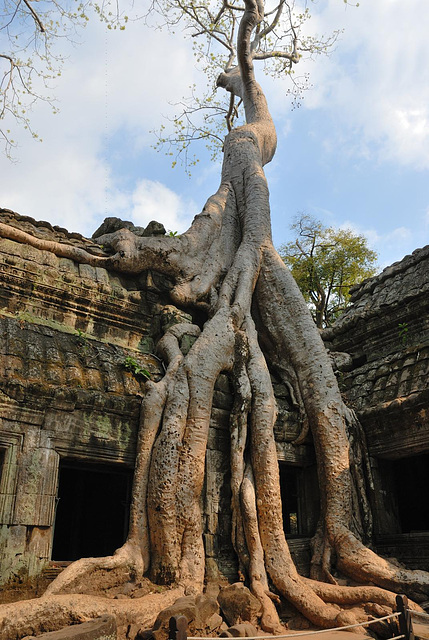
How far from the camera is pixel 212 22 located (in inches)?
446

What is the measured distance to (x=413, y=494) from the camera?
288 inches

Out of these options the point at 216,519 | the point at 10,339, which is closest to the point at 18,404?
the point at 10,339

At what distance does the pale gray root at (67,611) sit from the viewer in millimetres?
3203

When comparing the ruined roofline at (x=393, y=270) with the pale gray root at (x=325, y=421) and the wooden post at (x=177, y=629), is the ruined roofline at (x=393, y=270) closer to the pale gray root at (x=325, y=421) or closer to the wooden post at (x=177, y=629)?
the pale gray root at (x=325, y=421)

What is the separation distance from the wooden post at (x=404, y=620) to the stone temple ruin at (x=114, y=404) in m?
1.67

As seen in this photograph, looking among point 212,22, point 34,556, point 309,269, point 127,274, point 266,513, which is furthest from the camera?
point 309,269

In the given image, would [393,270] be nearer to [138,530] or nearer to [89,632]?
[138,530]

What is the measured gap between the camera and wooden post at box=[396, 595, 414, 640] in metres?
3.50

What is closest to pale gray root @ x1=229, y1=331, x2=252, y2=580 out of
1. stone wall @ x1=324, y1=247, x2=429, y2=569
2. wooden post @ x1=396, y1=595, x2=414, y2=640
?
wooden post @ x1=396, y1=595, x2=414, y2=640

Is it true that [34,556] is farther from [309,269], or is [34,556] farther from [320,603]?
[309,269]

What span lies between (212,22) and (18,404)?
33.3ft

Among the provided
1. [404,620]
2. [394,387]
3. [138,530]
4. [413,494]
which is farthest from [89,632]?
[413,494]

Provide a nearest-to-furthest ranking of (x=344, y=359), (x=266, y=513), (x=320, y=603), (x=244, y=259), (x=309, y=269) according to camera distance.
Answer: (x=320, y=603) → (x=266, y=513) → (x=244, y=259) → (x=344, y=359) → (x=309, y=269)

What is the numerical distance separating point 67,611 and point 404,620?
7.34 feet
